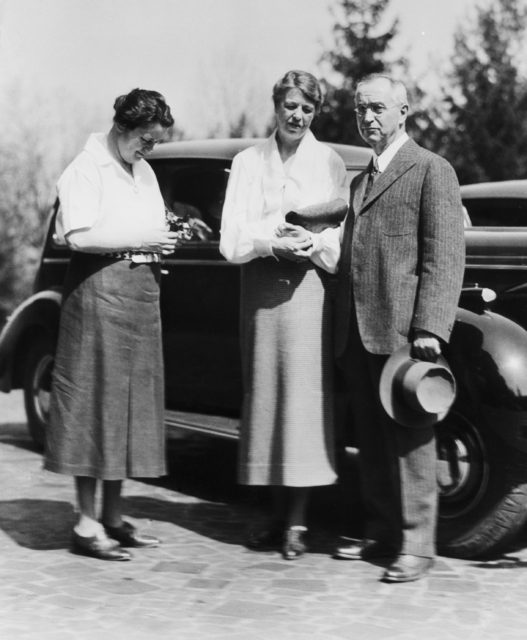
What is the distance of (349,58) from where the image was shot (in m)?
23.0

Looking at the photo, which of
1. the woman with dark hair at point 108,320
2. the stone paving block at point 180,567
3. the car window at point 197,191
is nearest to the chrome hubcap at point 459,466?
the stone paving block at point 180,567

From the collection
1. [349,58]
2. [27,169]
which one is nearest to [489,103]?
[349,58]

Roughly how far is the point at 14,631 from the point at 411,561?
4.98 feet

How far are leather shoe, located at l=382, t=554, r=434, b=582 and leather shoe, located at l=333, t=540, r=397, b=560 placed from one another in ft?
0.93

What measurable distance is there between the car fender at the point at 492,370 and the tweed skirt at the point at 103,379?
1316mm

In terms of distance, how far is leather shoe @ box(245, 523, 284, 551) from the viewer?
424 centimetres

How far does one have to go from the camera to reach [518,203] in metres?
5.16

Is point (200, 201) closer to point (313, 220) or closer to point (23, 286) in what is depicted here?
point (313, 220)

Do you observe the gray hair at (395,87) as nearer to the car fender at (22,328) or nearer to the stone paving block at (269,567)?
the stone paving block at (269,567)

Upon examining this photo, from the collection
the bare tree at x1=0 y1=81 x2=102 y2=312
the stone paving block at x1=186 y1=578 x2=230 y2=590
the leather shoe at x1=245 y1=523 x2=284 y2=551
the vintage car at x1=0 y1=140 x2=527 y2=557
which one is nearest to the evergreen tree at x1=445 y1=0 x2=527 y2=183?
the bare tree at x1=0 y1=81 x2=102 y2=312

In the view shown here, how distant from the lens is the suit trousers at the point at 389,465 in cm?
382

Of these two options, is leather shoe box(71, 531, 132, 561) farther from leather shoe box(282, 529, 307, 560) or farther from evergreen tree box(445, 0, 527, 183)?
evergreen tree box(445, 0, 527, 183)

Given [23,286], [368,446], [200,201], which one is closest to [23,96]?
[23,286]

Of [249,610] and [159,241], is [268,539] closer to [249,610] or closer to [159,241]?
[249,610]
